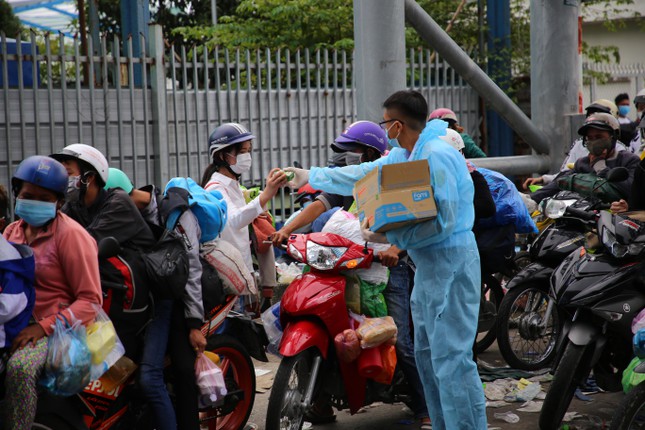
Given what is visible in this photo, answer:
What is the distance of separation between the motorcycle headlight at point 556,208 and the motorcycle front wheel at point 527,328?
1.77 ft

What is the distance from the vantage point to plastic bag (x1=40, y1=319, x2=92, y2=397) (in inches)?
159

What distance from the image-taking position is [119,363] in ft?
15.0

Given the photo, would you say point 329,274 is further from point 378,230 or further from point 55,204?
point 55,204

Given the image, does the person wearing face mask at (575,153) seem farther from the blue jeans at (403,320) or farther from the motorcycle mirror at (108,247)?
the motorcycle mirror at (108,247)

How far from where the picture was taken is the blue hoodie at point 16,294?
13.0 ft

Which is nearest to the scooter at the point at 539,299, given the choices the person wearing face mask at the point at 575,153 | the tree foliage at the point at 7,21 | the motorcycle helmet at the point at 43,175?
the person wearing face mask at the point at 575,153

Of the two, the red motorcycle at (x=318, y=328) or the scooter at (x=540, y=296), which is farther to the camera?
the scooter at (x=540, y=296)

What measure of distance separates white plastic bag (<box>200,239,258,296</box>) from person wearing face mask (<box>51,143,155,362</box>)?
434 millimetres

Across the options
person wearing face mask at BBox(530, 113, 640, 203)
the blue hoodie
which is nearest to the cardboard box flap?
the blue hoodie

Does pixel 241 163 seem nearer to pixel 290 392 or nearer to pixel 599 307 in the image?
pixel 290 392

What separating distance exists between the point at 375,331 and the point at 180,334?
1100 mm

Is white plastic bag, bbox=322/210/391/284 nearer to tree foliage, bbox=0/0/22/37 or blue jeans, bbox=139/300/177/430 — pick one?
blue jeans, bbox=139/300/177/430

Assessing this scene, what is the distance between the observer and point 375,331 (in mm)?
5262

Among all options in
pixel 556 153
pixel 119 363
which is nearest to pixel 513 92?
pixel 556 153
